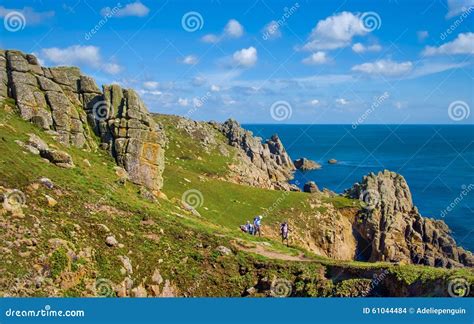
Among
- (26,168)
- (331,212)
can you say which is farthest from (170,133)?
(26,168)

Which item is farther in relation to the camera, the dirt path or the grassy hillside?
the dirt path

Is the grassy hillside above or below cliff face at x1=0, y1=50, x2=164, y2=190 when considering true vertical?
below

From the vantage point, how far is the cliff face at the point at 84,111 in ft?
149

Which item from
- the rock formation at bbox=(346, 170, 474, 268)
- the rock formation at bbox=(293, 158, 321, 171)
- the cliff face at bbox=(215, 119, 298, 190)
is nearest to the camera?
the rock formation at bbox=(346, 170, 474, 268)

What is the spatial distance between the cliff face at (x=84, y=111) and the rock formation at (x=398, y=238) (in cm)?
3977

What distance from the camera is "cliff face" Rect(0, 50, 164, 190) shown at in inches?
1783

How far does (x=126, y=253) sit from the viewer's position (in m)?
30.6

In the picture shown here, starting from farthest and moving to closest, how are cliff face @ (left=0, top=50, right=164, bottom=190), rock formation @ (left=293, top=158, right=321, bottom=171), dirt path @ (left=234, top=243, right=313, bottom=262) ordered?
1. rock formation @ (left=293, top=158, right=321, bottom=171)
2. cliff face @ (left=0, top=50, right=164, bottom=190)
3. dirt path @ (left=234, top=243, right=313, bottom=262)

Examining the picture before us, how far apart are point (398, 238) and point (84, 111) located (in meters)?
52.3

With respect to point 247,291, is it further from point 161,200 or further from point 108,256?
point 161,200

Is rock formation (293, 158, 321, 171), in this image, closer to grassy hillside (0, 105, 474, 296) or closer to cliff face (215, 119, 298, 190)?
cliff face (215, 119, 298, 190)

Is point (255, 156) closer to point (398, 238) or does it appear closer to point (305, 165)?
point (305, 165)

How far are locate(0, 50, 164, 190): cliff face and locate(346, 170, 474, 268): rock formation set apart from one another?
39766mm

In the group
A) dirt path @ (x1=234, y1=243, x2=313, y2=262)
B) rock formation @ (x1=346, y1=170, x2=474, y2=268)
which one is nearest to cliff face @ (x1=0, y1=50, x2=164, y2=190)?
dirt path @ (x1=234, y1=243, x2=313, y2=262)
